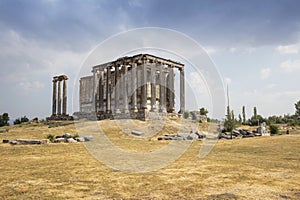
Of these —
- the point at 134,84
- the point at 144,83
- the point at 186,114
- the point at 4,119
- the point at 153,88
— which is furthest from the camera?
the point at 4,119

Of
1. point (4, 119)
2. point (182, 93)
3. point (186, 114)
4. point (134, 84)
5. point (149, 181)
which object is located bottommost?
point (149, 181)

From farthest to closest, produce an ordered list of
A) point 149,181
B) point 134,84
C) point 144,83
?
point 134,84
point 144,83
point 149,181

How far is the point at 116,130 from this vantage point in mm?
36656

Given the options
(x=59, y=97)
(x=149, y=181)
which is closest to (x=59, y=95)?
(x=59, y=97)

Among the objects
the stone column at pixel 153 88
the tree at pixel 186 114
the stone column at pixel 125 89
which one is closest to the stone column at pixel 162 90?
the stone column at pixel 153 88

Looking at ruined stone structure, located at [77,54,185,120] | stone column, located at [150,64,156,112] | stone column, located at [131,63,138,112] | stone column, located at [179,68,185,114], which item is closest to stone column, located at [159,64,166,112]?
ruined stone structure, located at [77,54,185,120]

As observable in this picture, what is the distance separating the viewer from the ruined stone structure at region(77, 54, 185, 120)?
186 feet

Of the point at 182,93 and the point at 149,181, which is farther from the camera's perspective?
the point at 182,93

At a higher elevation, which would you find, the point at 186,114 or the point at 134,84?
the point at 134,84

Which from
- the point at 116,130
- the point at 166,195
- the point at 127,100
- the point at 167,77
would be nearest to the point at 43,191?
the point at 166,195

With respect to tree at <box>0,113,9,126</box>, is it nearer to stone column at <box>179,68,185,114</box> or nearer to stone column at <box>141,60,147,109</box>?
stone column at <box>141,60,147,109</box>

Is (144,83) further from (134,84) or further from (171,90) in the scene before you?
(171,90)

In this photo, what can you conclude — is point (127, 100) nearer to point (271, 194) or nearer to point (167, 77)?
point (167, 77)

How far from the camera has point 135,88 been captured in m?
57.8
